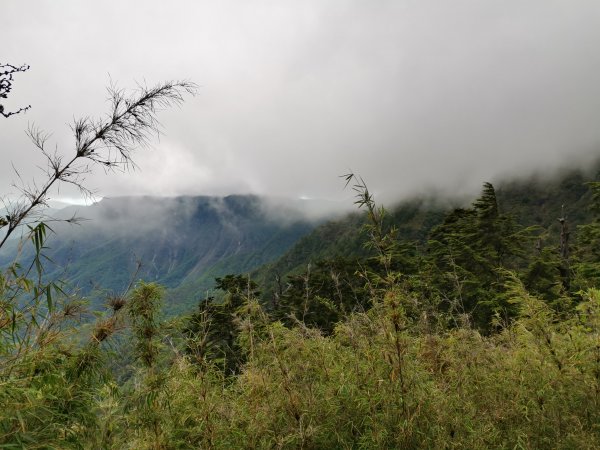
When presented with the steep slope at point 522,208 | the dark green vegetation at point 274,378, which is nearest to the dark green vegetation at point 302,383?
the dark green vegetation at point 274,378

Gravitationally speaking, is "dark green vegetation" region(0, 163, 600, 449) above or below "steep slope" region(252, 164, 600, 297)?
below

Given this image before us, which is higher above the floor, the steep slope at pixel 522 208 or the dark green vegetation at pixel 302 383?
the steep slope at pixel 522 208

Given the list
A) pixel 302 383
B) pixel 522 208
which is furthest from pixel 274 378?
pixel 522 208

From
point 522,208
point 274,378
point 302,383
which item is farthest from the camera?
point 522,208

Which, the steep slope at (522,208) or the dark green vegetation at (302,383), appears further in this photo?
the steep slope at (522,208)

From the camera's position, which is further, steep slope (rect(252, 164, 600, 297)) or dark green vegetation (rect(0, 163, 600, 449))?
steep slope (rect(252, 164, 600, 297))

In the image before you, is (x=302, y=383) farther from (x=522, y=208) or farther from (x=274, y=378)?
(x=522, y=208)

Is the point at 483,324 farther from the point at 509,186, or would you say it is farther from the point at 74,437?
the point at 509,186

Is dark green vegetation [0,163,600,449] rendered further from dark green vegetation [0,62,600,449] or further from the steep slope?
the steep slope

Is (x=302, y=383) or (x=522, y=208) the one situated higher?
(x=522, y=208)

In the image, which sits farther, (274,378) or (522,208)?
(522,208)

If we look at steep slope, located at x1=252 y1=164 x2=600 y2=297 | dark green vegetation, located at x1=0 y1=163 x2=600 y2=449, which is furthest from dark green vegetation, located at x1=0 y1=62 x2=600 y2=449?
steep slope, located at x1=252 y1=164 x2=600 y2=297

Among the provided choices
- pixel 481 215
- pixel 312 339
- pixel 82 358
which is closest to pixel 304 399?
pixel 312 339

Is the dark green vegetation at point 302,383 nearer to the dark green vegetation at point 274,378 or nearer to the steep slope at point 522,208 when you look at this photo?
the dark green vegetation at point 274,378
